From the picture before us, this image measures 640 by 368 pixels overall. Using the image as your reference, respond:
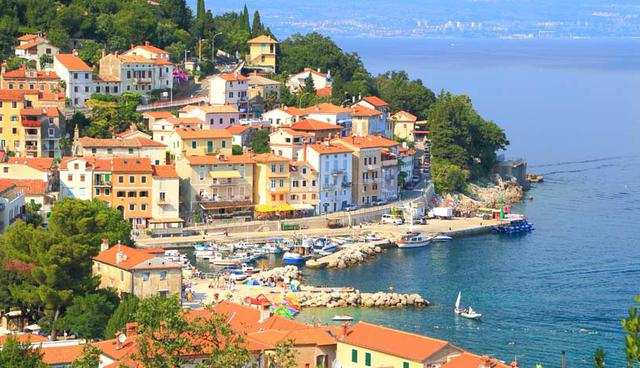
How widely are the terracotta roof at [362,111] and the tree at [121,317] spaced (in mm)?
28103

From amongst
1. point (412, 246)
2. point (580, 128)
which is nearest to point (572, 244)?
point (412, 246)

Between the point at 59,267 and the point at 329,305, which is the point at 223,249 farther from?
the point at 59,267

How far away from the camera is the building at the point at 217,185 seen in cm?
4800

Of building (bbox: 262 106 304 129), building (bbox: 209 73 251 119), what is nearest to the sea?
building (bbox: 262 106 304 129)

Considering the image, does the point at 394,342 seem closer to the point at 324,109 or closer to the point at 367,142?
Result: the point at 367,142

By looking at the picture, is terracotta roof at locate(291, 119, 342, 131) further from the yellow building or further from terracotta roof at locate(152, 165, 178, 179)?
terracotta roof at locate(152, 165, 178, 179)

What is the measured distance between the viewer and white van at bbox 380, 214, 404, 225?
50.8 meters

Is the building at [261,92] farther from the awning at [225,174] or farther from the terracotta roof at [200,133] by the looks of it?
the awning at [225,174]

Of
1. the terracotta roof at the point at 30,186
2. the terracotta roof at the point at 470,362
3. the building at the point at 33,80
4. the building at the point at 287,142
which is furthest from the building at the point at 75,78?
the terracotta roof at the point at 470,362

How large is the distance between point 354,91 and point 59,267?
33056 mm

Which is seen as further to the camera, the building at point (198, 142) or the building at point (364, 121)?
the building at point (364, 121)

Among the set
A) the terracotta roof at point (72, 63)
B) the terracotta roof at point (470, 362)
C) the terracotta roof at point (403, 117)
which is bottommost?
the terracotta roof at point (470, 362)

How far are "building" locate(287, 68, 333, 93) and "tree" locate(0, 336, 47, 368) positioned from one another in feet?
130

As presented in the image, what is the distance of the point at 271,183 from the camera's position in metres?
49.2
